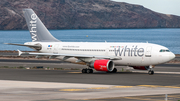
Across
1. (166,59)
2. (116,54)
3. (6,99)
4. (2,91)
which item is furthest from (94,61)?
(6,99)

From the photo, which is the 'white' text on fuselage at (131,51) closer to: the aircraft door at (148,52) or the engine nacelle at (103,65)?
the aircraft door at (148,52)

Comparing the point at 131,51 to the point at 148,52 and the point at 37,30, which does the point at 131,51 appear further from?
the point at 37,30

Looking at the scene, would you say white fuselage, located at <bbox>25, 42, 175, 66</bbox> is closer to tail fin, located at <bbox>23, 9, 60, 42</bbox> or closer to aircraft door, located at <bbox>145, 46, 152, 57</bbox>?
aircraft door, located at <bbox>145, 46, 152, 57</bbox>

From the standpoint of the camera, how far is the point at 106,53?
47.4 meters

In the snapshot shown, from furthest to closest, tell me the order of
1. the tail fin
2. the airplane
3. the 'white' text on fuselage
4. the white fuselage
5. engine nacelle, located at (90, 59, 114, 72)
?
the tail fin < the 'white' text on fuselage < engine nacelle, located at (90, 59, 114, 72) < the airplane < the white fuselage

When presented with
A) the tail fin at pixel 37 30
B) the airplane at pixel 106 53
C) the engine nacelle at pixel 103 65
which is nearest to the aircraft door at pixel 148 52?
the airplane at pixel 106 53

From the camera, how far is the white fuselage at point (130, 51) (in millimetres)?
43500

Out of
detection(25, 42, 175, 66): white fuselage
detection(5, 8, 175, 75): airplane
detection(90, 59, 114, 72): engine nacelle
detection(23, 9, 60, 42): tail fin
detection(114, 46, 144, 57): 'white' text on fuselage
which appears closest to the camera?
detection(25, 42, 175, 66): white fuselage

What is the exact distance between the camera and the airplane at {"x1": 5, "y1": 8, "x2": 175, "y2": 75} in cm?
4378

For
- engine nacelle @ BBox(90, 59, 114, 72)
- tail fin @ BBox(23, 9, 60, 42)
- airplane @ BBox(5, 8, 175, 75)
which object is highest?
tail fin @ BBox(23, 9, 60, 42)

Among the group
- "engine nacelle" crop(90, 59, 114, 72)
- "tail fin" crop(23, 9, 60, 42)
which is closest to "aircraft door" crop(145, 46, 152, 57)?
"engine nacelle" crop(90, 59, 114, 72)

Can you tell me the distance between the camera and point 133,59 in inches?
1759

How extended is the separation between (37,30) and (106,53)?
1400 cm

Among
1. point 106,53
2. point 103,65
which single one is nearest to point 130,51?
point 106,53
